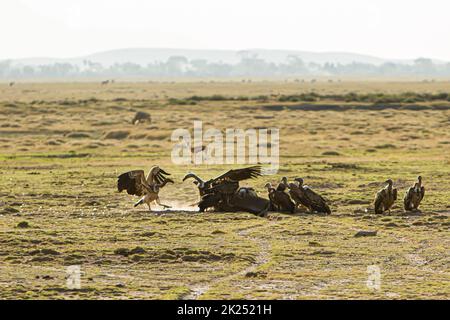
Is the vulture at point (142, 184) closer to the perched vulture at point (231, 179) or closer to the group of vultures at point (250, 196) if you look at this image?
the group of vultures at point (250, 196)

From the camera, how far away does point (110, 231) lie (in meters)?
17.0

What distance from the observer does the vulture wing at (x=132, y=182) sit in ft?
63.6

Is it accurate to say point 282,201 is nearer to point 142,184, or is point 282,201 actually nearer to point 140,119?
point 142,184

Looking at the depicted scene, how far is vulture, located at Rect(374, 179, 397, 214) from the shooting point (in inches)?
748

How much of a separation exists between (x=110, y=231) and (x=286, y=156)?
60.1 ft

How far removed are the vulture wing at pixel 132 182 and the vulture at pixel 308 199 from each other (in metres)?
3.03

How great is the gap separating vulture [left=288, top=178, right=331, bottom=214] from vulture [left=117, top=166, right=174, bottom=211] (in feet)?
8.62

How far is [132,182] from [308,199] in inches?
142

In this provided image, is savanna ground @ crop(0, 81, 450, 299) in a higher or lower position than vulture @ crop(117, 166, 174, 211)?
lower

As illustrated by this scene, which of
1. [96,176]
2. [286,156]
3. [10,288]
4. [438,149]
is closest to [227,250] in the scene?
[10,288]

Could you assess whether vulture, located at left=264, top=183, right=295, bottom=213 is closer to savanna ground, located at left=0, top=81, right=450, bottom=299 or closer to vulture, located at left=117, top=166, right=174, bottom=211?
savanna ground, located at left=0, top=81, right=450, bottom=299

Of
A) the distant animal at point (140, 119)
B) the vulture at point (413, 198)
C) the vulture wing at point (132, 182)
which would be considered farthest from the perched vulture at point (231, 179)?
the distant animal at point (140, 119)

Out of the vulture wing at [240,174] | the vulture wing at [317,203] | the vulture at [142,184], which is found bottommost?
the vulture wing at [317,203]

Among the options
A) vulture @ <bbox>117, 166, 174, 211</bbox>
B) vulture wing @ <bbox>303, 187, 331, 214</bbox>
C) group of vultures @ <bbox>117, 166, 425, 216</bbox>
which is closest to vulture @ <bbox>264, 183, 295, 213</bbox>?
group of vultures @ <bbox>117, 166, 425, 216</bbox>
